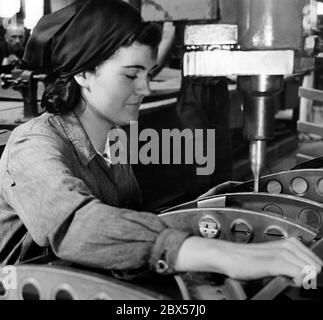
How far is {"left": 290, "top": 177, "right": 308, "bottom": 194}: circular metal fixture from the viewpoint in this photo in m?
1.36

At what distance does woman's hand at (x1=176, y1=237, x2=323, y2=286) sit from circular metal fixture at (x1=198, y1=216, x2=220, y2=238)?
0.74 ft

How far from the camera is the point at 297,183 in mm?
1369

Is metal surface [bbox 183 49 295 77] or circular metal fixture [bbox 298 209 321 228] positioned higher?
metal surface [bbox 183 49 295 77]

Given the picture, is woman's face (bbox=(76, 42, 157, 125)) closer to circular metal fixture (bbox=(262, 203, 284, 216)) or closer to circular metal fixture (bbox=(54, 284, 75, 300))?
circular metal fixture (bbox=(262, 203, 284, 216))

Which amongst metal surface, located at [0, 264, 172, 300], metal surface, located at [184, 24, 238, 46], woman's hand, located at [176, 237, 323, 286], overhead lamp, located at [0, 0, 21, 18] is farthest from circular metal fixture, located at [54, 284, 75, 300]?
overhead lamp, located at [0, 0, 21, 18]

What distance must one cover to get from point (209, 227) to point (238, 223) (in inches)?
2.3

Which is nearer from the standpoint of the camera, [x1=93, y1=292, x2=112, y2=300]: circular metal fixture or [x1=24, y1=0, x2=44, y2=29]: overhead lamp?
[x1=93, y1=292, x2=112, y2=300]: circular metal fixture

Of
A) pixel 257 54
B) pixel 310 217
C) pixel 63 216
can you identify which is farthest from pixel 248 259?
pixel 257 54

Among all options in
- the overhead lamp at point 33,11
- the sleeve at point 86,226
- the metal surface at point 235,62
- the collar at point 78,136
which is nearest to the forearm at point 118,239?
the sleeve at point 86,226

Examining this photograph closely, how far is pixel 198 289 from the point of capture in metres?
0.83

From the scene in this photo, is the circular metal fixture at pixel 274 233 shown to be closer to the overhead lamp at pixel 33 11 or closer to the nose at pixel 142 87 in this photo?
the nose at pixel 142 87

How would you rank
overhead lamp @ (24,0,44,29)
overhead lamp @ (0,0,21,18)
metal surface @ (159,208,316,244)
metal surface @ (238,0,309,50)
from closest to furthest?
1. metal surface @ (159,208,316,244)
2. metal surface @ (238,0,309,50)
3. overhead lamp @ (24,0,44,29)
4. overhead lamp @ (0,0,21,18)
